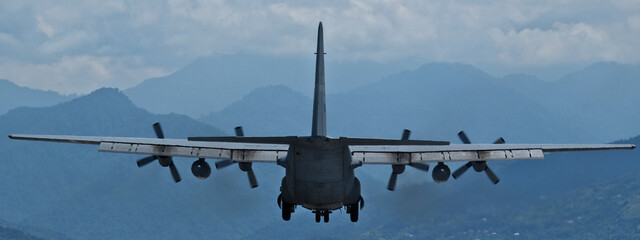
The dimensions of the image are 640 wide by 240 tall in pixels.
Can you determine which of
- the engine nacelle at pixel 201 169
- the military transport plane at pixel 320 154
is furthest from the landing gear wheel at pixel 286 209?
the engine nacelle at pixel 201 169

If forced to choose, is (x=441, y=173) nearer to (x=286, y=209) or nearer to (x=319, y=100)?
(x=286, y=209)

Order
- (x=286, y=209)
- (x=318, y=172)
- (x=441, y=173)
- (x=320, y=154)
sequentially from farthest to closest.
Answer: (x=441, y=173)
(x=286, y=209)
(x=318, y=172)
(x=320, y=154)

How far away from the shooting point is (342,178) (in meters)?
47.6

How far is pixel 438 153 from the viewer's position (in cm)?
5009

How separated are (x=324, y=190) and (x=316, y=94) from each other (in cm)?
534

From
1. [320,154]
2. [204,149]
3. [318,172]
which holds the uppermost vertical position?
[204,149]

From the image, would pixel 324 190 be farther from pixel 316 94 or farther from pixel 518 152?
pixel 518 152

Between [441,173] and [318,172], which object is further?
[441,173]

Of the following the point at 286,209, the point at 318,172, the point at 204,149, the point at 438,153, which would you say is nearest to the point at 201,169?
the point at 204,149

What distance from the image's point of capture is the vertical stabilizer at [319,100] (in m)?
45.6

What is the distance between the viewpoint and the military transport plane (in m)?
46.4

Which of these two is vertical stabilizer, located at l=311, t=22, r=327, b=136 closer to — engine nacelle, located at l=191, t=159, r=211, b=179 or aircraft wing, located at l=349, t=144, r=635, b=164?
aircraft wing, located at l=349, t=144, r=635, b=164

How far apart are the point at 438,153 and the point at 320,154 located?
794cm

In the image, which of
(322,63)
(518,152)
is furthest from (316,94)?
(518,152)
